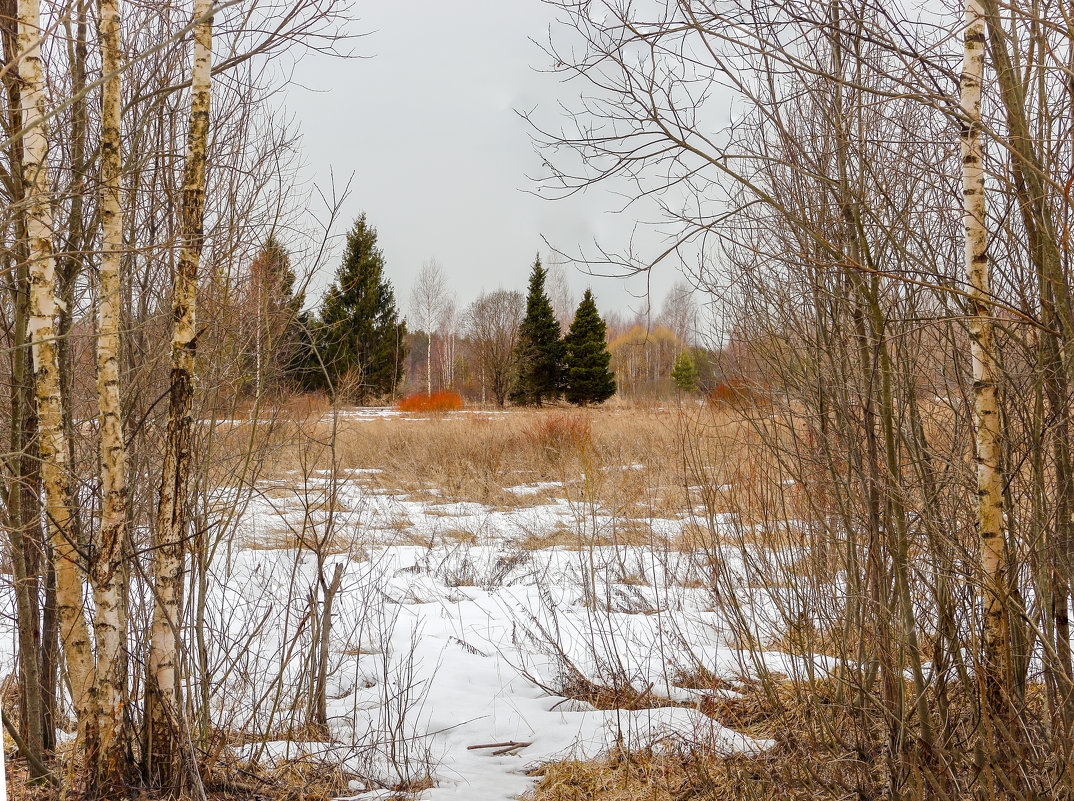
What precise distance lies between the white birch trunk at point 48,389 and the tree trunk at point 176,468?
10.3 inches

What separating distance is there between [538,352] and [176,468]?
2847cm

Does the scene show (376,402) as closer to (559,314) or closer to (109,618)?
→ (559,314)

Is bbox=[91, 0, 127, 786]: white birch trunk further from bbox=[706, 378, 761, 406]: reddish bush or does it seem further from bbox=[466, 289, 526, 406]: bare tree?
bbox=[466, 289, 526, 406]: bare tree

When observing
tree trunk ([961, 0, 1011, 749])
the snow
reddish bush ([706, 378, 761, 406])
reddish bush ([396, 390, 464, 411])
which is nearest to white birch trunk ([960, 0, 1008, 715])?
tree trunk ([961, 0, 1011, 749])

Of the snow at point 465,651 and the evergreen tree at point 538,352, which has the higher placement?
the evergreen tree at point 538,352

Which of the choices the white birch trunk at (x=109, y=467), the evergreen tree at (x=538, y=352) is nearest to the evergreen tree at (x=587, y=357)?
the evergreen tree at (x=538, y=352)

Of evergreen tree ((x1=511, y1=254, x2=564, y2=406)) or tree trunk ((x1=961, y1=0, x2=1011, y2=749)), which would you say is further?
evergreen tree ((x1=511, y1=254, x2=564, y2=406))

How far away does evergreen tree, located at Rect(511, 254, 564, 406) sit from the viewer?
102 feet

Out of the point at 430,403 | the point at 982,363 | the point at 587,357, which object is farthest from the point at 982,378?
the point at 587,357

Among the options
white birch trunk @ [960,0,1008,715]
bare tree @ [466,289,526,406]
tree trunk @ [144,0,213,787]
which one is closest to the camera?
white birch trunk @ [960,0,1008,715]

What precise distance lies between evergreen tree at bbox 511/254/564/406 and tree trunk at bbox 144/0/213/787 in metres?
28.2

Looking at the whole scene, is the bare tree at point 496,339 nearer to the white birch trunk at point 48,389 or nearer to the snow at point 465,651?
the snow at point 465,651

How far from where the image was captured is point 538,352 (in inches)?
1231

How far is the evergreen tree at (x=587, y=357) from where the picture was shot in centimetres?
3119
